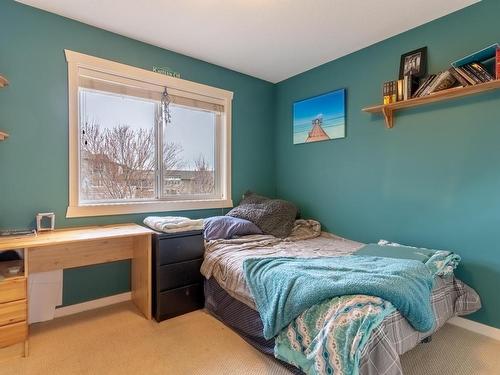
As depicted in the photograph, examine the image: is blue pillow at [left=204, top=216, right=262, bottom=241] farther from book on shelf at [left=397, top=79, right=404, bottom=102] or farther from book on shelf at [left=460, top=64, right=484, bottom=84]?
book on shelf at [left=460, top=64, right=484, bottom=84]

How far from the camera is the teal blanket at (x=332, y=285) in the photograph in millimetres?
1413

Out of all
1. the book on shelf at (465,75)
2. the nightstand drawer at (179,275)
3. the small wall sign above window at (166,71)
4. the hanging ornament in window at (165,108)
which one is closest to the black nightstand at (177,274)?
the nightstand drawer at (179,275)

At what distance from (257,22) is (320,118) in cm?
127

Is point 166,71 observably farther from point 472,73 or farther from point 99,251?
point 472,73

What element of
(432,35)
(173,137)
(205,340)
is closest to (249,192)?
(173,137)

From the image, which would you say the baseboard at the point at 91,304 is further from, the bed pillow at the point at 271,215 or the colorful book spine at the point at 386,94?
the colorful book spine at the point at 386,94

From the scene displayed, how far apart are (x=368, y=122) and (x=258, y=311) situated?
81.1 inches

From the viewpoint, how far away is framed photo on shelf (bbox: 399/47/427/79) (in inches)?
93.5

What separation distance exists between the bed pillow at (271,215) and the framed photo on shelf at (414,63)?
1631 millimetres

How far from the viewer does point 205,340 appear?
1.99 m

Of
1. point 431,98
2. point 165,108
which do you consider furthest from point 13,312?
point 431,98

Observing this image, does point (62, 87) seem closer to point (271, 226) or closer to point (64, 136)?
point (64, 136)

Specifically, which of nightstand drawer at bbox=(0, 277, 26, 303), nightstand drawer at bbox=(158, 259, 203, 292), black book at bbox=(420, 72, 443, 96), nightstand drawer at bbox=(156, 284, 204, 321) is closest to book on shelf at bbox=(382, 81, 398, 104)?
black book at bbox=(420, 72, 443, 96)

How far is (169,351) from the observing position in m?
1.86
